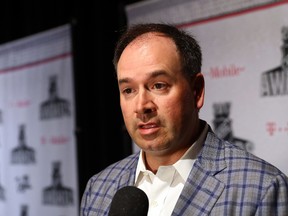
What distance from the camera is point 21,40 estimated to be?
270 cm

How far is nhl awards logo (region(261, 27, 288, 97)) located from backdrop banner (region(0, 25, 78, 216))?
1.09 m

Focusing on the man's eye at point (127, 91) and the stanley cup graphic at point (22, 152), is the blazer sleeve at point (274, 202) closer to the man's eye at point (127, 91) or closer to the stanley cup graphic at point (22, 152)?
the man's eye at point (127, 91)

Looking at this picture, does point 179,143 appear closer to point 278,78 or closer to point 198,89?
point 198,89

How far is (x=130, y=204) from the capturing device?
37.3 inches

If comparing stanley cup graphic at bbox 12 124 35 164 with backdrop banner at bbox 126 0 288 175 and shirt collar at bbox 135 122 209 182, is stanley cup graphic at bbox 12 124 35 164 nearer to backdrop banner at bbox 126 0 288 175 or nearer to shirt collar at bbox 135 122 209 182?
backdrop banner at bbox 126 0 288 175

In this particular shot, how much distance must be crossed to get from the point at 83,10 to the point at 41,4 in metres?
0.33

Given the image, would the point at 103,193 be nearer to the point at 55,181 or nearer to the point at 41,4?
the point at 55,181

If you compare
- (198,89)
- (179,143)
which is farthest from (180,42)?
(179,143)

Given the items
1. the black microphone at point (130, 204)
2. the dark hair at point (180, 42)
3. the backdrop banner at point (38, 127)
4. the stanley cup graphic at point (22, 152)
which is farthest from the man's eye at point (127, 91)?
the stanley cup graphic at point (22, 152)

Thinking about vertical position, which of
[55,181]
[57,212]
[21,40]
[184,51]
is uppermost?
[21,40]

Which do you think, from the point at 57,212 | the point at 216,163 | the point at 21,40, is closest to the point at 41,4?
the point at 21,40

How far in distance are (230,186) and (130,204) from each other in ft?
0.74

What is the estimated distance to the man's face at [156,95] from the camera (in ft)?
3.51

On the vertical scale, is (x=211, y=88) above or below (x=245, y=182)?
above
